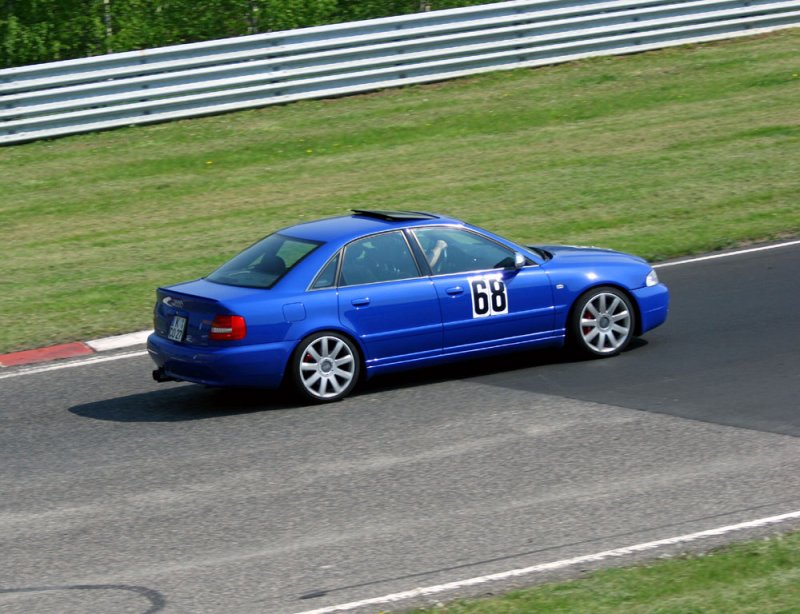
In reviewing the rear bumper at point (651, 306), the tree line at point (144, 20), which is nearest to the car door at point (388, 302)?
the rear bumper at point (651, 306)

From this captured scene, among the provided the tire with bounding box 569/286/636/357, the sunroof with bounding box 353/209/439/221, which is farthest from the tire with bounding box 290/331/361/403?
the tire with bounding box 569/286/636/357

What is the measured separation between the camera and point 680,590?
6.06 m

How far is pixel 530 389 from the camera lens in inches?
400

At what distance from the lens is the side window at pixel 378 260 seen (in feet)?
33.9

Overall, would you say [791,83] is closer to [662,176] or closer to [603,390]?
[662,176]

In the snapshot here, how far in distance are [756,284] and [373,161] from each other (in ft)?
25.7

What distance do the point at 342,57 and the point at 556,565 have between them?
660 inches

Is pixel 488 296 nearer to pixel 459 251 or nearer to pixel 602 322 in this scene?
pixel 459 251

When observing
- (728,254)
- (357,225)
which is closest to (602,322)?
(357,225)

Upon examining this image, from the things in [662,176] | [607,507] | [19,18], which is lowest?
[607,507]

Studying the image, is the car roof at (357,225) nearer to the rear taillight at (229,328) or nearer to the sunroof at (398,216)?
the sunroof at (398,216)

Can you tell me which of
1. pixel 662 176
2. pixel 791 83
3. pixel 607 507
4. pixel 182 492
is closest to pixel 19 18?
pixel 662 176

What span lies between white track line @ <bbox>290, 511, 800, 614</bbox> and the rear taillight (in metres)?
3.85

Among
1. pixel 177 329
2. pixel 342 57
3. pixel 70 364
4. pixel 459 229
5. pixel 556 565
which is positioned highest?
pixel 342 57
